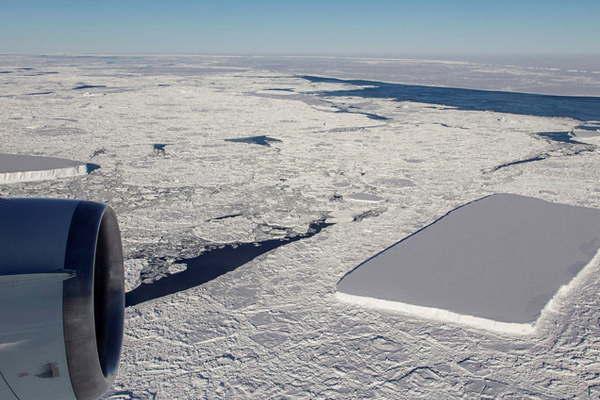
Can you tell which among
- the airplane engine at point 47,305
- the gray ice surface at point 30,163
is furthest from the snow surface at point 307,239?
the airplane engine at point 47,305

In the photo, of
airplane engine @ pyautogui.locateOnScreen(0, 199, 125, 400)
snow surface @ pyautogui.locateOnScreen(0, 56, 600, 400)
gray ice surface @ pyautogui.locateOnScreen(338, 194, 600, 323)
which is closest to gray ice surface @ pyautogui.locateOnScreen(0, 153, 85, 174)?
snow surface @ pyautogui.locateOnScreen(0, 56, 600, 400)

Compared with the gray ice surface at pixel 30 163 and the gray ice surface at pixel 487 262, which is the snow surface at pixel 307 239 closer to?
the gray ice surface at pixel 487 262

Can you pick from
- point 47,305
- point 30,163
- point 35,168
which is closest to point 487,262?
point 47,305

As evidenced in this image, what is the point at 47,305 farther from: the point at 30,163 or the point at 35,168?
the point at 30,163

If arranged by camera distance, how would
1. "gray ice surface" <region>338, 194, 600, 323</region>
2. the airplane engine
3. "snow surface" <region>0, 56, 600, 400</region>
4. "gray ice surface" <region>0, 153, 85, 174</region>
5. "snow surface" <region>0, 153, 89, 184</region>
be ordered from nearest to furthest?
the airplane engine < "snow surface" <region>0, 56, 600, 400</region> < "gray ice surface" <region>338, 194, 600, 323</region> < "snow surface" <region>0, 153, 89, 184</region> < "gray ice surface" <region>0, 153, 85, 174</region>

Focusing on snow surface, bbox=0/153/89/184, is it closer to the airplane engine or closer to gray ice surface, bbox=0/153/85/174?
gray ice surface, bbox=0/153/85/174

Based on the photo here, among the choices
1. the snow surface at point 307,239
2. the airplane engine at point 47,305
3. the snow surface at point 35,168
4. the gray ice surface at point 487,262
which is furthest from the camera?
the snow surface at point 35,168

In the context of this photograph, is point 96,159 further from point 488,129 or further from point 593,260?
point 488,129
